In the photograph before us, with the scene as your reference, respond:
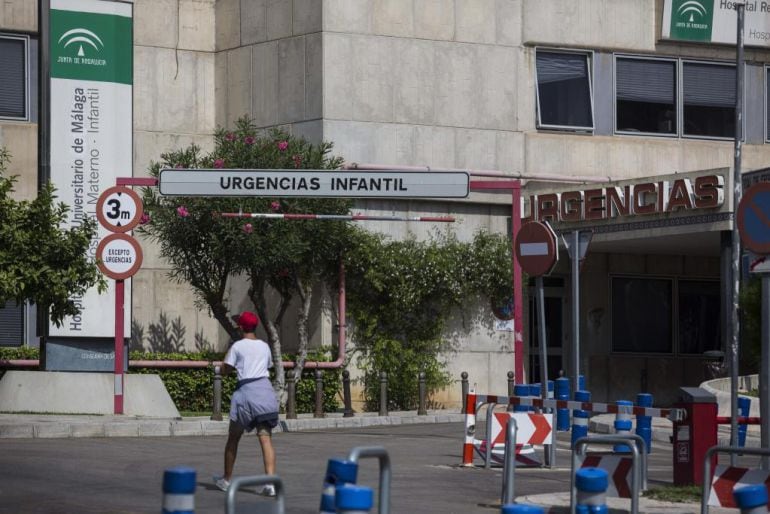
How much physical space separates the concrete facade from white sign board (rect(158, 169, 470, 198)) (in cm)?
967

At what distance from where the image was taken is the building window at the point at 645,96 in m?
30.9

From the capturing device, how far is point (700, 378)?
3212cm

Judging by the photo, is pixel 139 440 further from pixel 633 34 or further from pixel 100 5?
pixel 633 34

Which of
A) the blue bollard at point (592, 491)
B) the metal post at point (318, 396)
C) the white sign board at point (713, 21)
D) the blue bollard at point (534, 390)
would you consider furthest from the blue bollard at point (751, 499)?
the white sign board at point (713, 21)

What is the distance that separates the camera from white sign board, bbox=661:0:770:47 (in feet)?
102

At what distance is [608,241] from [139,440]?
39.7 feet

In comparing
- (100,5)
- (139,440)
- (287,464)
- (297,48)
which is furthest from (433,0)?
(287,464)

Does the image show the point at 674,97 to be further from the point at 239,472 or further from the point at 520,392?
the point at 239,472

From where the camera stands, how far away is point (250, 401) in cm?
1315

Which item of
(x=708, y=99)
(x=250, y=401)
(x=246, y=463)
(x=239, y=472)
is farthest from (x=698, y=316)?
(x=250, y=401)

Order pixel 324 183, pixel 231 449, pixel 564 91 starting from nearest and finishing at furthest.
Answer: pixel 231 449 < pixel 324 183 < pixel 564 91

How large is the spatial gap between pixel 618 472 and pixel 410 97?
59.7 feet

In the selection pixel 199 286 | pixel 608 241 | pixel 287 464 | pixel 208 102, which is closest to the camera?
pixel 287 464

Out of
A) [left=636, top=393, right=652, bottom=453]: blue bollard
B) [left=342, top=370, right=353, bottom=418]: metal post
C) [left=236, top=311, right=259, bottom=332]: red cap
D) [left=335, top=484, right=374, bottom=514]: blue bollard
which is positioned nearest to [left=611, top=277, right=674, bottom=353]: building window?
[left=342, top=370, right=353, bottom=418]: metal post
